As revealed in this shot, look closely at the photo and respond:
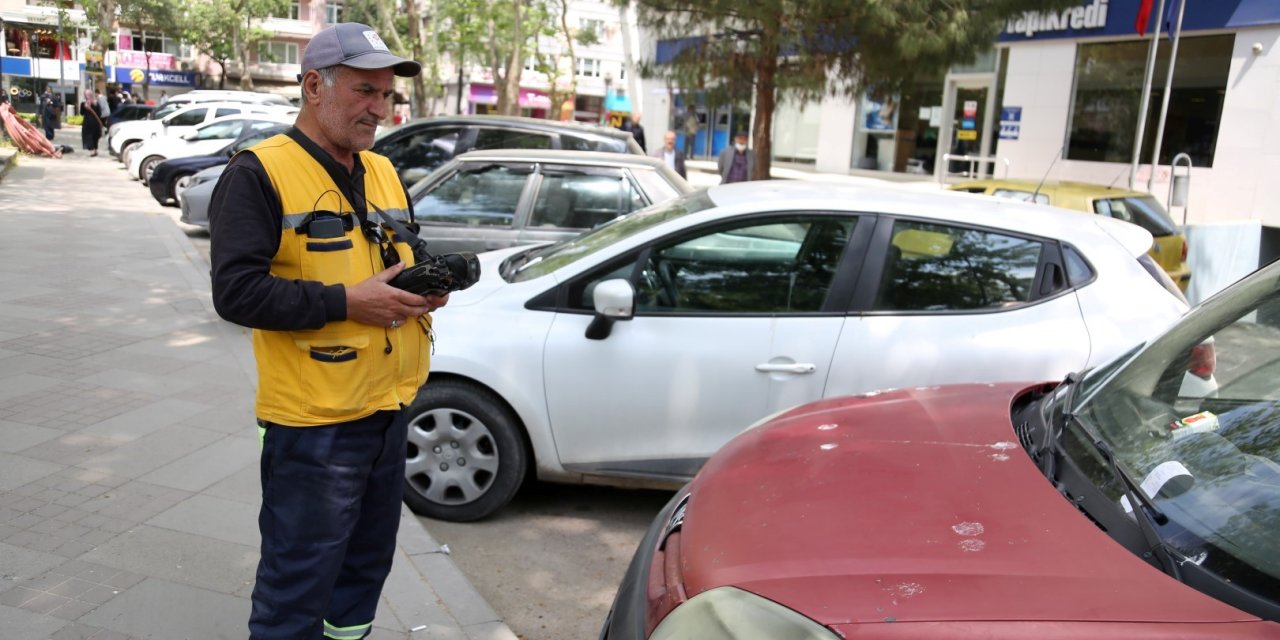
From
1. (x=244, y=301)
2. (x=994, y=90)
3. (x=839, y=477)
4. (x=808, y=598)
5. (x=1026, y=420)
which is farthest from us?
(x=994, y=90)

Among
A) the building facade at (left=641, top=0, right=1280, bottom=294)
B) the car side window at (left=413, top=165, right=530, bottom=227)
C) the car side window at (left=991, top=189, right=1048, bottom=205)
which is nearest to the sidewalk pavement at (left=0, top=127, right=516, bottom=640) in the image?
the car side window at (left=413, top=165, right=530, bottom=227)

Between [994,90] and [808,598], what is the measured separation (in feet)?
75.4

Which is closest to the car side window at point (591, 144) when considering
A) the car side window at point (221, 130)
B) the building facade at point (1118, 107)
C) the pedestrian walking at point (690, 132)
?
the building facade at point (1118, 107)

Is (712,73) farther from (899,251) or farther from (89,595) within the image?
(89,595)

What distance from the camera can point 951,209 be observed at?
173 inches

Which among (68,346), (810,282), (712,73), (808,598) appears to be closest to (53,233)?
(68,346)

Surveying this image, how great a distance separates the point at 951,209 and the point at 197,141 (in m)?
17.6

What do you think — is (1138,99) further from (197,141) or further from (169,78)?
(169,78)

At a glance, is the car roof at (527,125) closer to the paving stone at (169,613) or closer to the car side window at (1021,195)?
the car side window at (1021,195)

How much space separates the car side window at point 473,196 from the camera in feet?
24.7

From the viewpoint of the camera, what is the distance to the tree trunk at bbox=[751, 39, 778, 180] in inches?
477

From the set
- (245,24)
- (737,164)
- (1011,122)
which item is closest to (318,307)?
(737,164)

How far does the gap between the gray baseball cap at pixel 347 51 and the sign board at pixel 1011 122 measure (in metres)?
21.2

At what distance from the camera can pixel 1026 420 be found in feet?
9.22
